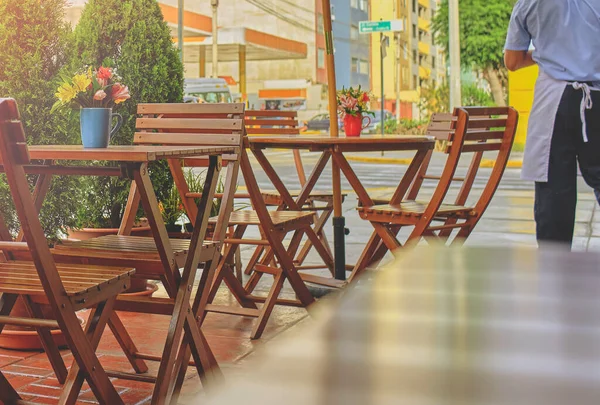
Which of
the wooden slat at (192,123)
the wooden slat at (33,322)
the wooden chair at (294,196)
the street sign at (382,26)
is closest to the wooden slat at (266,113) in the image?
the wooden chair at (294,196)

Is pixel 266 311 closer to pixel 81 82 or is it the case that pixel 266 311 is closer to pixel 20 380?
pixel 20 380

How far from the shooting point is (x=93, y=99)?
10.4 feet

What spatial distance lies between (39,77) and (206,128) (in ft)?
3.70

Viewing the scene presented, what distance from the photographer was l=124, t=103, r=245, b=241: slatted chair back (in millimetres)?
3201

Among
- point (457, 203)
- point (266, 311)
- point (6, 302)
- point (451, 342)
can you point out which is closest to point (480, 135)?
point (457, 203)

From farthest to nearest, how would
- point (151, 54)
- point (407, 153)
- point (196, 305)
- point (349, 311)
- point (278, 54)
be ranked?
Result: point (278, 54) < point (407, 153) < point (151, 54) < point (196, 305) < point (349, 311)

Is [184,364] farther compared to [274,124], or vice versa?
[274,124]

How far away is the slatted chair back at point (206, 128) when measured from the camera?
320 centimetres

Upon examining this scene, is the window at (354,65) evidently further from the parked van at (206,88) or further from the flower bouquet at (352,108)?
the flower bouquet at (352,108)

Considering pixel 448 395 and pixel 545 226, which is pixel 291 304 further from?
pixel 448 395

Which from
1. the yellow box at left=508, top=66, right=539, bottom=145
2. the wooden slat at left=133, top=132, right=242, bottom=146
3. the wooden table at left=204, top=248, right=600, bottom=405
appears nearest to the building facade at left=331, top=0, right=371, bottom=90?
the yellow box at left=508, top=66, right=539, bottom=145

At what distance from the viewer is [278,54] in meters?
41.7

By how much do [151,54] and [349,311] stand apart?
4488 millimetres

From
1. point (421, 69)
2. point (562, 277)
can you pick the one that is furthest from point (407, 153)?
point (421, 69)
